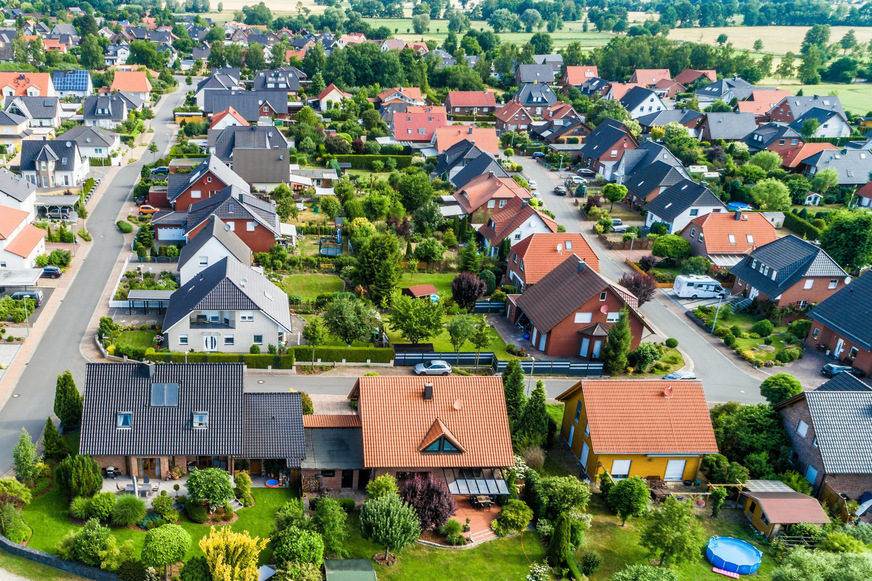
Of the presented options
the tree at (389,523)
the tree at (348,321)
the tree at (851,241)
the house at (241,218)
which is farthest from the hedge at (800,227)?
the tree at (389,523)

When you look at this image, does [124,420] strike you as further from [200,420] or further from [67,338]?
[67,338]

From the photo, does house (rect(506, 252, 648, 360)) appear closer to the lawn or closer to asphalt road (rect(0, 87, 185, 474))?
the lawn

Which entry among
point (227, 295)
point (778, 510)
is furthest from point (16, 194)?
point (778, 510)

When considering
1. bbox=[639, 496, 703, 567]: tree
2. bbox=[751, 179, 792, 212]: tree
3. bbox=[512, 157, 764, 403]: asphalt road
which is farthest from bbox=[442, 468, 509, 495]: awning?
bbox=[751, 179, 792, 212]: tree

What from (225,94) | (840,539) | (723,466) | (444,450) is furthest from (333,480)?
(225,94)

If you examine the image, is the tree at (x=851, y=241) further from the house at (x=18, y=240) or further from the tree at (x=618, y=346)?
the house at (x=18, y=240)
